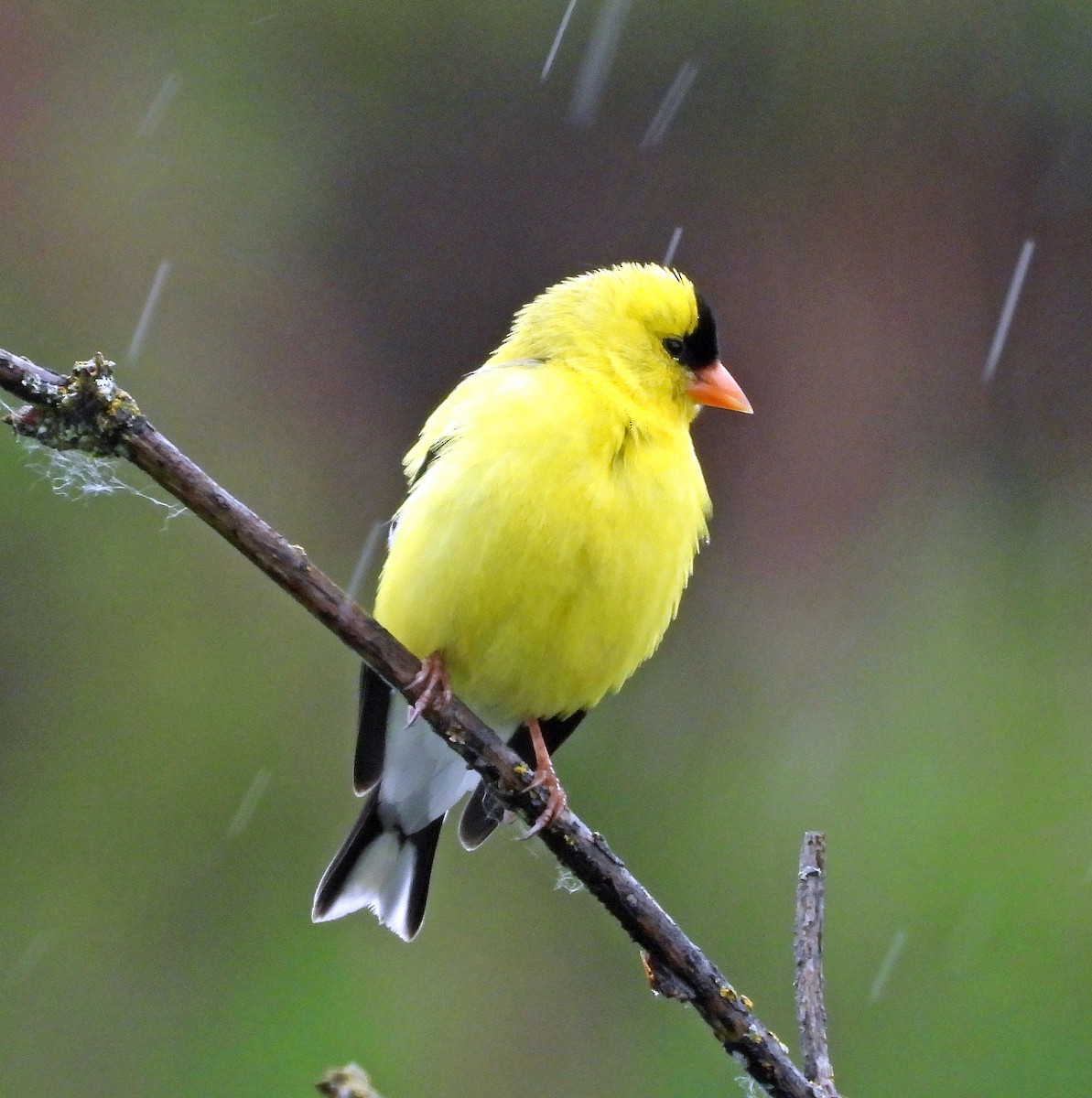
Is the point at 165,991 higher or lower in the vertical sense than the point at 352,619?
lower

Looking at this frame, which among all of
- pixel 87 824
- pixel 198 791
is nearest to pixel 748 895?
pixel 198 791

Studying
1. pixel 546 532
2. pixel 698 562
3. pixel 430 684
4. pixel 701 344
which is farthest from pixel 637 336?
pixel 698 562

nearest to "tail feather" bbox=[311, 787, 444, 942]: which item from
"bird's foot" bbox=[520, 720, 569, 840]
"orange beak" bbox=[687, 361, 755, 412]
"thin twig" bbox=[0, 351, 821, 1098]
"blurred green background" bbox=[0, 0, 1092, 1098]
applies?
"bird's foot" bbox=[520, 720, 569, 840]

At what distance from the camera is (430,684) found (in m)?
2.60

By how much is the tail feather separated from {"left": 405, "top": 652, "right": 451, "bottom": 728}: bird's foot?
0.38m

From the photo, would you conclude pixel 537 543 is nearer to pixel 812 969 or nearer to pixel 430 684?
pixel 430 684

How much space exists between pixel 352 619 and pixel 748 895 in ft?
9.86

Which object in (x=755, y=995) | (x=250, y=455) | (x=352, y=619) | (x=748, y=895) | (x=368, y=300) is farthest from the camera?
(x=368, y=300)

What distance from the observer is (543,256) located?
5621mm

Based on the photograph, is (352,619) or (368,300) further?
(368,300)

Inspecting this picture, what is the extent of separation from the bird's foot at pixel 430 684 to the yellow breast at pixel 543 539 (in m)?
0.03

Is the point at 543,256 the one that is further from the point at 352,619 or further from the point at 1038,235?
the point at 352,619

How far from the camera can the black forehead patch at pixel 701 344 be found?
10.6 feet

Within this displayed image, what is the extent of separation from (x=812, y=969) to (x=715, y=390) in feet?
5.05
